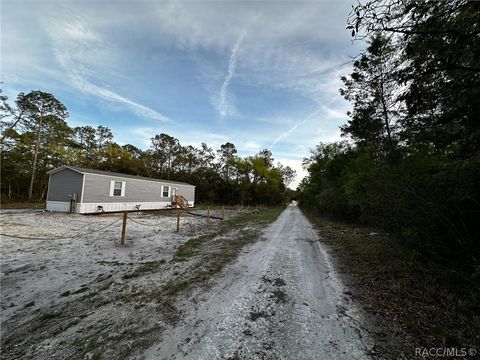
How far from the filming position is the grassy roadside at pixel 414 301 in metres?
2.30

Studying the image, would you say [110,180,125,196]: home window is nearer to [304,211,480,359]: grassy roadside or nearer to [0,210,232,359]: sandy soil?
[0,210,232,359]: sandy soil

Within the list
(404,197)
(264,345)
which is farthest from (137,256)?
(404,197)

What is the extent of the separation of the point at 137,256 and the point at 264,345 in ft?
14.8

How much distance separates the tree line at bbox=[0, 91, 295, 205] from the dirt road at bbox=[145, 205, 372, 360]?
23.5 meters

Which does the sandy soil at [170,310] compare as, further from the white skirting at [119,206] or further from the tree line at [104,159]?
the tree line at [104,159]

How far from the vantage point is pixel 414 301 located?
3.16m

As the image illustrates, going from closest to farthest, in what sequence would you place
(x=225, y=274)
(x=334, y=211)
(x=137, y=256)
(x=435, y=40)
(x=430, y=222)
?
(x=435, y=40), (x=430, y=222), (x=225, y=274), (x=137, y=256), (x=334, y=211)

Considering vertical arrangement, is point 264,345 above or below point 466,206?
below

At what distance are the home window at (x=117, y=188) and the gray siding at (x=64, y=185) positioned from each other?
2.15 meters

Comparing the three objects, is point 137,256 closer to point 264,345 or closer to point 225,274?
point 225,274

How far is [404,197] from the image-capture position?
12.5 ft

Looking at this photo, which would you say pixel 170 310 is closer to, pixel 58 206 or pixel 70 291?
pixel 70 291

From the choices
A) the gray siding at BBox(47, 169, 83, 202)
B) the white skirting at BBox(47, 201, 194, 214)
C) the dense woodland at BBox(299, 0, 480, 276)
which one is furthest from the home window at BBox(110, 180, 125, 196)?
the dense woodland at BBox(299, 0, 480, 276)

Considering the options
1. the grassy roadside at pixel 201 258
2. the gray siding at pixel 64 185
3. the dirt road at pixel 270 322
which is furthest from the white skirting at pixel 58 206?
the dirt road at pixel 270 322
